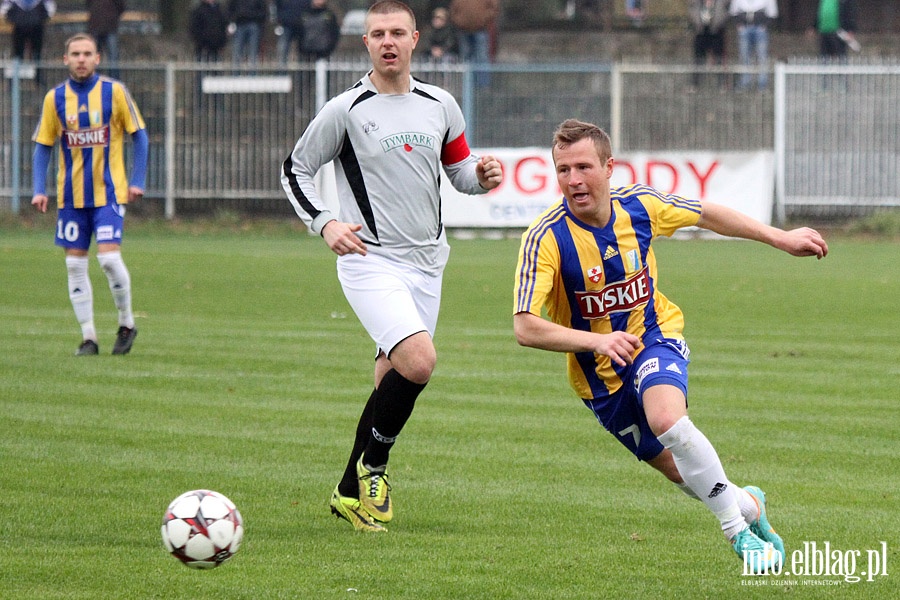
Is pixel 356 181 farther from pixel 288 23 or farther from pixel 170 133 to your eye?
pixel 170 133

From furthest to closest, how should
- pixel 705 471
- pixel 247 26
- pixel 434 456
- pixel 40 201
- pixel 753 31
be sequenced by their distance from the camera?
1. pixel 247 26
2. pixel 753 31
3. pixel 40 201
4. pixel 434 456
5. pixel 705 471

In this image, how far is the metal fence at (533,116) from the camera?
26547 millimetres

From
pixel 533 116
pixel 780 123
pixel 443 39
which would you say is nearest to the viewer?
pixel 780 123

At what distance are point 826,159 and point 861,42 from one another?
5.99m

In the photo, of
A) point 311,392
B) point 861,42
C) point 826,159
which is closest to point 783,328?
point 311,392

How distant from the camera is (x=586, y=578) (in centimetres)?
557

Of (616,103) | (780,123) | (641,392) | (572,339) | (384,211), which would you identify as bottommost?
(641,392)

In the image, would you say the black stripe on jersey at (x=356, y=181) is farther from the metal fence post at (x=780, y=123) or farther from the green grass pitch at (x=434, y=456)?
the metal fence post at (x=780, y=123)

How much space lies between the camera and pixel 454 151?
7039 millimetres

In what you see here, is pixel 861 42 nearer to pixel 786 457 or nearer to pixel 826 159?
pixel 826 159

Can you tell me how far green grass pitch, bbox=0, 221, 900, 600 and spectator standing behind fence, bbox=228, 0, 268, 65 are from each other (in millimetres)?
11742

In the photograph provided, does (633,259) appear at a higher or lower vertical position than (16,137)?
lower

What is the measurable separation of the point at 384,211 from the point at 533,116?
20593 millimetres

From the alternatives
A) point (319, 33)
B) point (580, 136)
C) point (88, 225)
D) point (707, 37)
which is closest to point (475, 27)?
point (319, 33)
